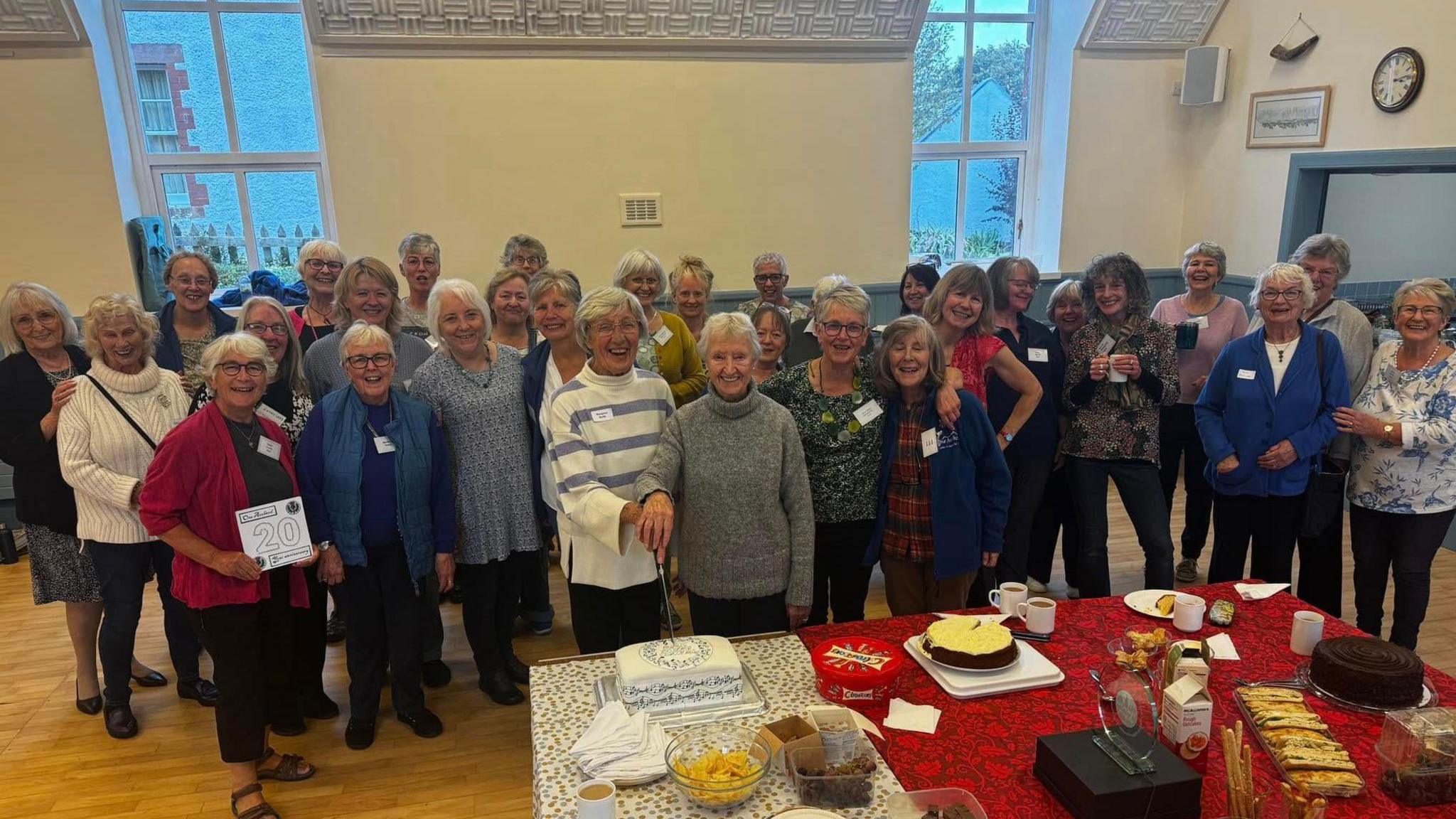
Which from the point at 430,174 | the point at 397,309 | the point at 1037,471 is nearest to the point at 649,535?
the point at 397,309

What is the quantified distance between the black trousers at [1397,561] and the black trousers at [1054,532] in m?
1.06

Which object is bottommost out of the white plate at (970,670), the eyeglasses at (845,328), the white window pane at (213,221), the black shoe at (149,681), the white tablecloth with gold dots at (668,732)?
the black shoe at (149,681)

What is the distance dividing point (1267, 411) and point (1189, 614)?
1.43m

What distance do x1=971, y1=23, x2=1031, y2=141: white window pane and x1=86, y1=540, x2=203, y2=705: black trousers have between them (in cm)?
607

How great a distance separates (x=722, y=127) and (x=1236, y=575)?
4068mm

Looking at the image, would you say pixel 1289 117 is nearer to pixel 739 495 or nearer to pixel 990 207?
pixel 990 207

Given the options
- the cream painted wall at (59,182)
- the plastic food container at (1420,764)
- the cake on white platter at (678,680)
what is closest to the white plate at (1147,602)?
the plastic food container at (1420,764)

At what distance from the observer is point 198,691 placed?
3371mm

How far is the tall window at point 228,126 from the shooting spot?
214 inches

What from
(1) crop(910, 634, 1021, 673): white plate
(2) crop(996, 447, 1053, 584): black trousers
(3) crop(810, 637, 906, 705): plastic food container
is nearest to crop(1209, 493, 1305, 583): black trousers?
(2) crop(996, 447, 1053, 584): black trousers

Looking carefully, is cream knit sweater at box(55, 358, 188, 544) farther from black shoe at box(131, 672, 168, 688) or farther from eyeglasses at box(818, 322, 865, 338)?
eyeglasses at box(818, 322, 865, 338)

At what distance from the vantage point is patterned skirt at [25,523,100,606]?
311cm

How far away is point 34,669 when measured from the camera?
12.0 ft

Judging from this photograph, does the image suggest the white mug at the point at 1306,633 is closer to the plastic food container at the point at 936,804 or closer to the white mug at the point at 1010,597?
the white mug at the point at 1010,597
